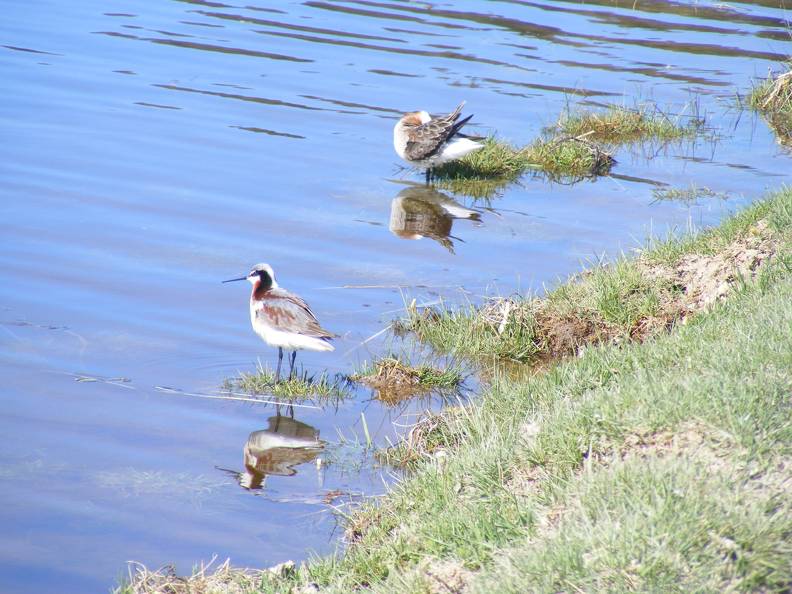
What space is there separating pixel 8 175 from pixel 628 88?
9.94m

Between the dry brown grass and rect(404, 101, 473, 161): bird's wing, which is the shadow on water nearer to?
the dry brown grass

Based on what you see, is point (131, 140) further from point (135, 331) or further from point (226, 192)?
point (135, 331)

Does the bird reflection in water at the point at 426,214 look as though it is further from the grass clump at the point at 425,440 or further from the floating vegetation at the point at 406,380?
the grass clump at the point at 425,440

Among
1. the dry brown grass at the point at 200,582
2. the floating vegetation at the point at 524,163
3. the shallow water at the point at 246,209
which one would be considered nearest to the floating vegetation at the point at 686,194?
the shallow water at the point at 246,209

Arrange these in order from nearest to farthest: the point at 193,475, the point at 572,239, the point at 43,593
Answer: the point at 43,593 < the point at 193,475 < the point at 572,239

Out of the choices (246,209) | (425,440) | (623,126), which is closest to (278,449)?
(425,440)

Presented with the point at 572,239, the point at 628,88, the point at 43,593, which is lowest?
the point at 43,593

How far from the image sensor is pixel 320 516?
6.68 m

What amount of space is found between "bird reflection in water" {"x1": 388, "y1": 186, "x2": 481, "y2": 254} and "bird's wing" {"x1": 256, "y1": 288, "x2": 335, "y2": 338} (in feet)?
10.7

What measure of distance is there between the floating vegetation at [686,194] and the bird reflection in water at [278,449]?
6.86 m

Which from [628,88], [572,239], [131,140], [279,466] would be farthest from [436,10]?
[279,466]

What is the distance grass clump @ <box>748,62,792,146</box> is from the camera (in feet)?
52.9

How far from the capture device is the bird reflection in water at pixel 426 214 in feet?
40.3

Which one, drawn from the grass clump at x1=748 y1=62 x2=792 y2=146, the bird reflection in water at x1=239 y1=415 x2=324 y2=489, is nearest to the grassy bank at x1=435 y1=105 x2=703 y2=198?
the grass clump at x1=748 y1=62 x2=792 y2=146
